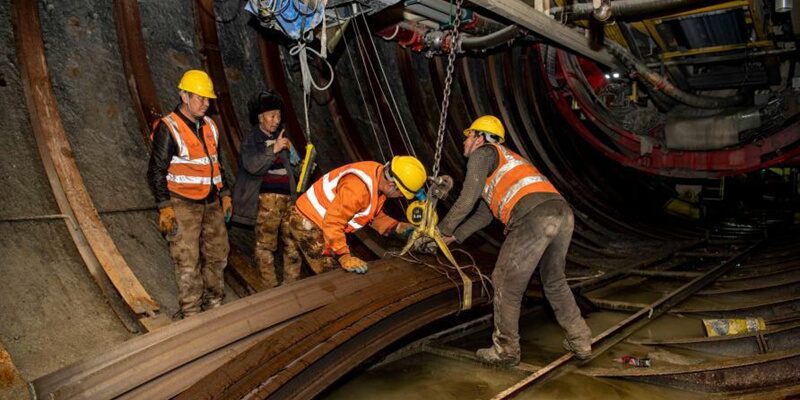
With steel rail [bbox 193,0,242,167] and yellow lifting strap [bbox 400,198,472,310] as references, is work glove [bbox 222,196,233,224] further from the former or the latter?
yellow lifting strap [bbox 400,198,472,310]

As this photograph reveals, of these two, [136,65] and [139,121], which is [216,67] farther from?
[139,121]

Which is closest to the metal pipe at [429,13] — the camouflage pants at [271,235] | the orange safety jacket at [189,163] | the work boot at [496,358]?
the camouflage pants at [271,235]

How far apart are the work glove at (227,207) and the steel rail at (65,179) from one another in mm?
736

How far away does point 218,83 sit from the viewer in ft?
15.2

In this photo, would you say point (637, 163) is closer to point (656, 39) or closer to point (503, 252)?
point (656, 39)

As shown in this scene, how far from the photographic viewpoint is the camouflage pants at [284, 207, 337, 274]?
11.6 feet

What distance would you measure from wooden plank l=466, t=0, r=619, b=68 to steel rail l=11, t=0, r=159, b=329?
3.10 m

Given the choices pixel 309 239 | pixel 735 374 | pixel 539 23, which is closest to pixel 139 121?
pixel 309 239

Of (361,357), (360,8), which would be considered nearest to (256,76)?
(360,8)

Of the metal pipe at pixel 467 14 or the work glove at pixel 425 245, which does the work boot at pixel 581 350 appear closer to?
the work glove at pixel 425 245

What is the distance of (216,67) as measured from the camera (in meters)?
4.63

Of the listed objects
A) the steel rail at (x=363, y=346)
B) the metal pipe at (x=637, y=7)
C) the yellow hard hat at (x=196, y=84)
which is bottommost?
the steel rail at (x=363, y=346)

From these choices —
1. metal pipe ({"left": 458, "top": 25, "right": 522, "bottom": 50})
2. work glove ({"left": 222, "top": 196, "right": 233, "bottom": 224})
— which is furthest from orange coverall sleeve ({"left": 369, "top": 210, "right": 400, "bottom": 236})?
metal pipe ({"left": 458, "top": 25, "right": 522, "bottom": 50})

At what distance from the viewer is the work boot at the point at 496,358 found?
3.31 meters
